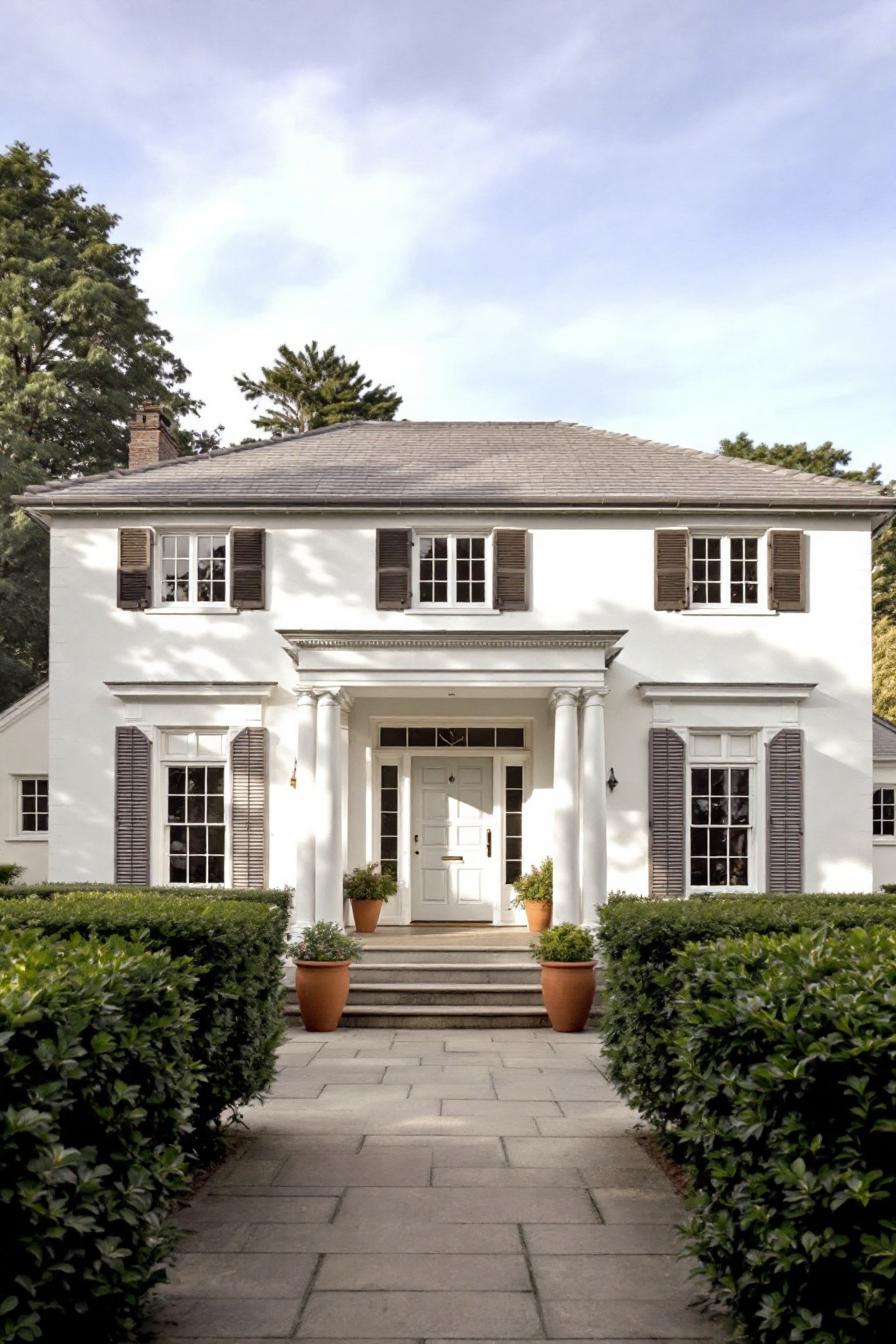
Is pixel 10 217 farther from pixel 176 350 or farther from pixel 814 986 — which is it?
pixel 814 986

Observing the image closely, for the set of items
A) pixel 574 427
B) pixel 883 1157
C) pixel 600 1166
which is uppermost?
pixel 574 427

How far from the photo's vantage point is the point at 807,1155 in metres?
3.56

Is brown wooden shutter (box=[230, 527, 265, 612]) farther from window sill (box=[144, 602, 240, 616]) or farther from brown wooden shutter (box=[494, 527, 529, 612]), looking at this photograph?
brown wooden shutter (box=[494, 527, 529, 612])

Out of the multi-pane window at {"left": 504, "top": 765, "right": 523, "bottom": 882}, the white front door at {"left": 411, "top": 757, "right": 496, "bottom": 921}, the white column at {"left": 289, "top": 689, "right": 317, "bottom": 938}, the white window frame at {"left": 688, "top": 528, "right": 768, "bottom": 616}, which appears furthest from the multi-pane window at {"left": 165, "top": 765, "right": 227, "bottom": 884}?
the white window frame at {"left": 688, "top": 528, "right": 768, "bottom": 616}

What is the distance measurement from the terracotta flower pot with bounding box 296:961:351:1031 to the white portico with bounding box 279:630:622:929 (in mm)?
2177

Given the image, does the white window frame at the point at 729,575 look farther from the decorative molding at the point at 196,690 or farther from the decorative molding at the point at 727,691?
the decorative molding at the point at 196,690

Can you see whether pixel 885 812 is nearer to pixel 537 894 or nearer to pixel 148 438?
pixel 537 894

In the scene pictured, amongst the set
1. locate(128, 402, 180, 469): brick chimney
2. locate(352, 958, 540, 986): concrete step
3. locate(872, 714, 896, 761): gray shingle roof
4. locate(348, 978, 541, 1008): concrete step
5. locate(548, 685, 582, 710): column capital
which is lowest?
locate(348, 978, 541, 1008): concrete step

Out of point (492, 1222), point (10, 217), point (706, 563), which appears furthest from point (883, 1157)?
point (10, 217)

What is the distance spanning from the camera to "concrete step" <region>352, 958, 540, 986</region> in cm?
1328

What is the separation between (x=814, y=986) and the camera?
3.82 meters

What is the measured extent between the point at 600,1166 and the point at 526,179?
32.1 feet

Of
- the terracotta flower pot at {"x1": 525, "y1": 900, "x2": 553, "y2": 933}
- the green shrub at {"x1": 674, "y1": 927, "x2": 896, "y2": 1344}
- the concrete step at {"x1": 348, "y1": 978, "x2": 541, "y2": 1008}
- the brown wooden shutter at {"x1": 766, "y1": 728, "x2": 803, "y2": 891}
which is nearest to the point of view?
the green shrub at {"x1": 674, "y1": 927, "x2": 896, "y2": 1344}

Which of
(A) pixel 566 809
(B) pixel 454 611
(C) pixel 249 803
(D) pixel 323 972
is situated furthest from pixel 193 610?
(D) pixel 323 972
